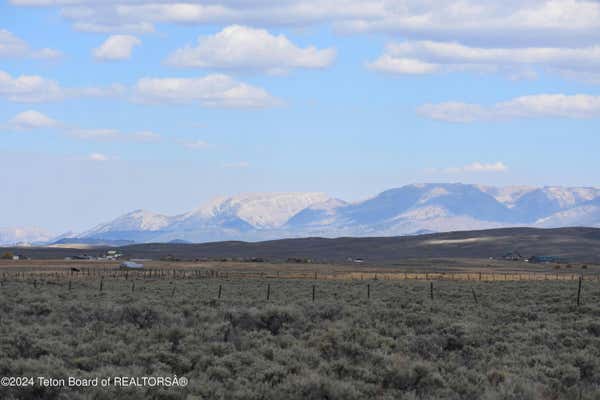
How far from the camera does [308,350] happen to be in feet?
67.9

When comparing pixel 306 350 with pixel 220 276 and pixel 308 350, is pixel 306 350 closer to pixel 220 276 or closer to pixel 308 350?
pixel 308 350

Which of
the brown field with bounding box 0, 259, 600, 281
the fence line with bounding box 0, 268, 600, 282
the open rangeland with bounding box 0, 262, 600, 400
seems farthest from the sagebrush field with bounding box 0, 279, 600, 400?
the fence line with bounding box 0, 268, 600, 282

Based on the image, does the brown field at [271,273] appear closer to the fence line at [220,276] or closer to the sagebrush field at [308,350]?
the fence line at [220,276]

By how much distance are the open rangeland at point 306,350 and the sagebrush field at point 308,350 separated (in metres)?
0.04

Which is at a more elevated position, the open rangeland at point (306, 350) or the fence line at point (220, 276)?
the open rangeland at point (306, 350)

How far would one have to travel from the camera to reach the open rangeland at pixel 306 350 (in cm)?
1684

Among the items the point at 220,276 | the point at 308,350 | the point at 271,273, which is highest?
the point at 308,350

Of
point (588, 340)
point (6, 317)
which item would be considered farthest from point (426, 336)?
point (6, 317)

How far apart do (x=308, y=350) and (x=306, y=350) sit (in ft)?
0.23

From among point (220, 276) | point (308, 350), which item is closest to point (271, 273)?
point (220, 276)

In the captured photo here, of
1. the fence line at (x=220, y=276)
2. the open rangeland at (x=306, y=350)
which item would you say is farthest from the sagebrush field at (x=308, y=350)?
the fence line at (x=220, y=276)

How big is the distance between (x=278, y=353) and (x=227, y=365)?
5.67 ft

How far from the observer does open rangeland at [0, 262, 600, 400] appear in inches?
663

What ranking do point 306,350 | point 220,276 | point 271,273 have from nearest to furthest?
1. point 306,350
2. point 220,276
3. point 271,273
